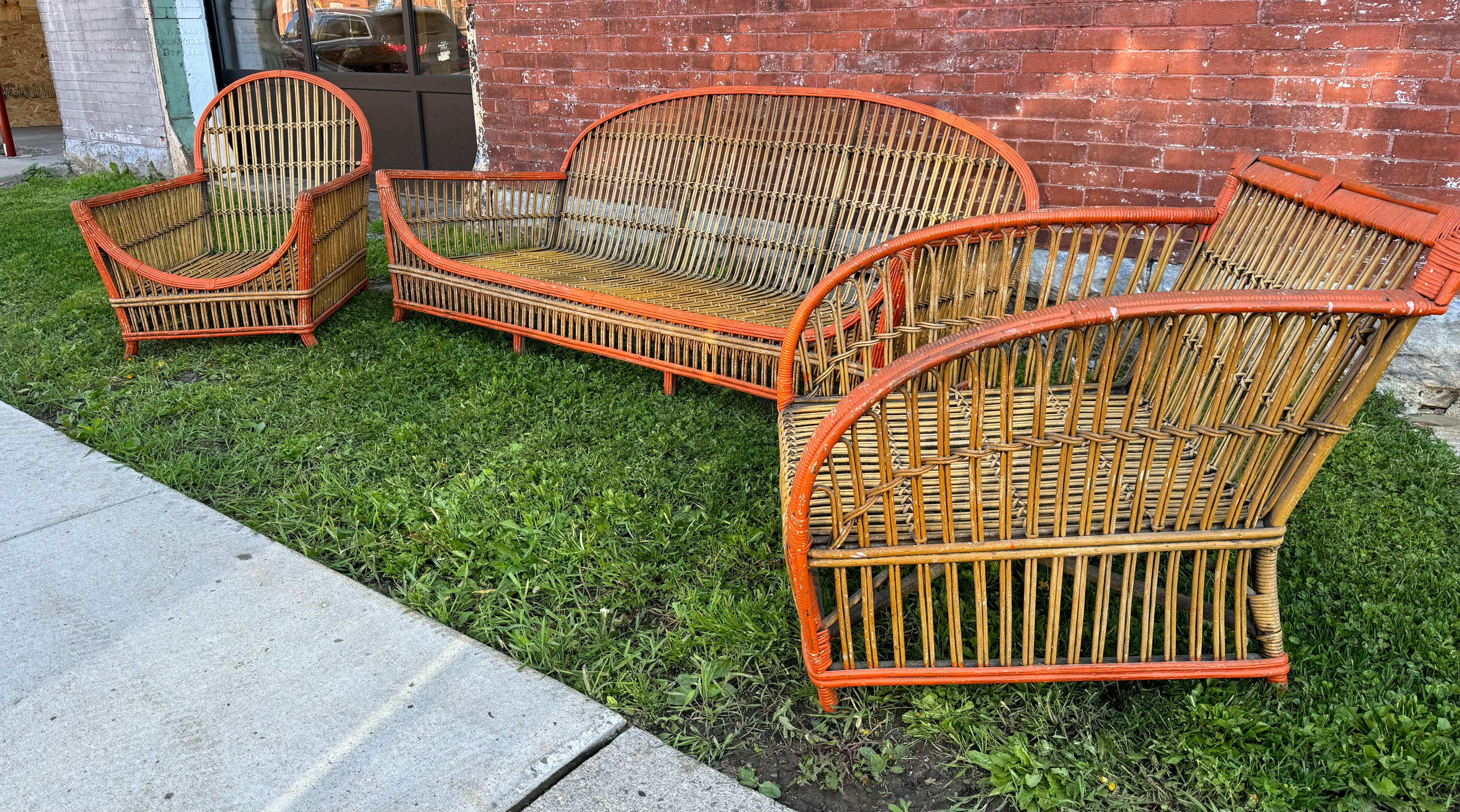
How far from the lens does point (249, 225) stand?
4375mm

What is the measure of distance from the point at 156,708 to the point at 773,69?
10.6 feet

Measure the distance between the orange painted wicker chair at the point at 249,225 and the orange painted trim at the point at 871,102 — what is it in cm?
105

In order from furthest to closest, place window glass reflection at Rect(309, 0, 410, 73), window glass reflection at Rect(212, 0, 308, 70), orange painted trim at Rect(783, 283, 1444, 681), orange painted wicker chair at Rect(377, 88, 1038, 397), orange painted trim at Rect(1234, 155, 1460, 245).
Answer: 1. window glass reflection at Rect(212, 0, 308, 70)
2. window glass reflection at Rect(309, 0, 410, 73)
3. orange painted wicker chair at Rect(377, 88, 1038, 397)
4. orange painted trim at Rect(1234, 155, 1460, 245)
5. orange painted trim at Rect(783, 283, 1444, 681)

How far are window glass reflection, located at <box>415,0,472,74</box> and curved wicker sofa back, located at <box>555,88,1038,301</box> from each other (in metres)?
2.45

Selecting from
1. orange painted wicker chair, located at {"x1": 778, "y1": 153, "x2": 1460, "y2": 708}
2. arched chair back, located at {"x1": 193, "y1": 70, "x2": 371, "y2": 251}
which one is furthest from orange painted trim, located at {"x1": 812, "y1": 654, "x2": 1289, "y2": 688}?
arched chair back, located at {"x1": 193, "y1": 70, "x2": 371, "y2": 251}

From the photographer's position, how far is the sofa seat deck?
3.11 metres

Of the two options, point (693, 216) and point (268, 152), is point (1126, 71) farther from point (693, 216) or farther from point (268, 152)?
point (268, 152)

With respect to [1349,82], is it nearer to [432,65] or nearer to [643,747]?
[643,747]

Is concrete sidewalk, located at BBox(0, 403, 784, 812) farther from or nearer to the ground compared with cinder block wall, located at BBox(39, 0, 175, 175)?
nearer to the ground

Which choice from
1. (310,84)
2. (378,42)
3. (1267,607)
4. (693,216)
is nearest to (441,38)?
(378,42)

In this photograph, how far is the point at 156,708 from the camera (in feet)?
6.06

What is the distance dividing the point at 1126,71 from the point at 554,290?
212 cm

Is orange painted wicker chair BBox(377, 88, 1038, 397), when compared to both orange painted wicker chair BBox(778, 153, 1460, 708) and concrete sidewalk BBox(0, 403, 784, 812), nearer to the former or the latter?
orange painted wicker chair BBox(778, 153, 1460, 708)

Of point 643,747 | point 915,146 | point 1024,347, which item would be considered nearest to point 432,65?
point 915,146
